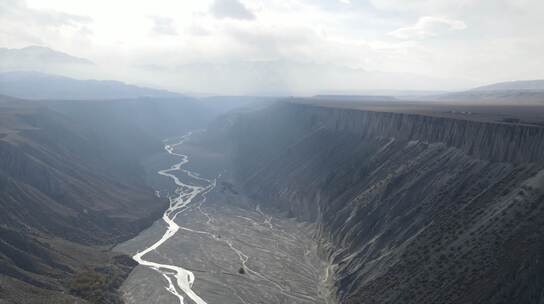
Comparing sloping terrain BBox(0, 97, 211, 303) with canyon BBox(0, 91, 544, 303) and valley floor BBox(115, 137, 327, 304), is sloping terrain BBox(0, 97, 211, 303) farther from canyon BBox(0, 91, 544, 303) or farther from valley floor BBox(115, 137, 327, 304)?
valley floor BBox(115, 137, 327, 304)

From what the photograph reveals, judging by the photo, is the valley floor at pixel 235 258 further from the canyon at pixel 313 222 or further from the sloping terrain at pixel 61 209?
the sloping terrain at pixel 61 209

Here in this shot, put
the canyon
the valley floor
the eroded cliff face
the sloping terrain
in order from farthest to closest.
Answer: the valley floor → the sloping terrain → the canyon → the eroded cliff face

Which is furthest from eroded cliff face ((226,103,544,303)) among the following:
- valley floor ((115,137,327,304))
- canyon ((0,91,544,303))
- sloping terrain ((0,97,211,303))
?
sloping terrain ((0,97,211,303))

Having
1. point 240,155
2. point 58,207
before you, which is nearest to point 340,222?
point 58,207

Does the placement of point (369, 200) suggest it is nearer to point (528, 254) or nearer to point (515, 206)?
point (515, 206)

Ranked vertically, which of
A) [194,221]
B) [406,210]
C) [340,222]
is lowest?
[194,221]

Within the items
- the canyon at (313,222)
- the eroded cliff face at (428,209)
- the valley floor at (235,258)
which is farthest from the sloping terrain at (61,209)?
the eroded cliff face at (428,209)
